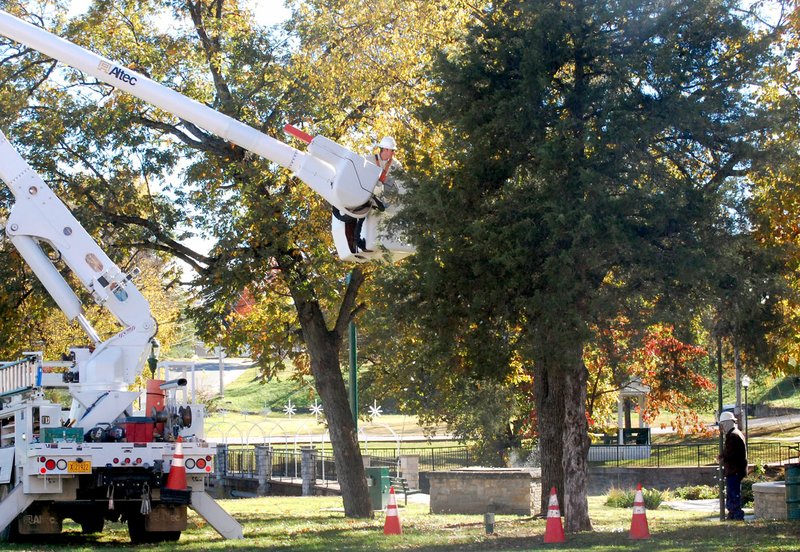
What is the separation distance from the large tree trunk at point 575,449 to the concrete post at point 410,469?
1854 centimetres

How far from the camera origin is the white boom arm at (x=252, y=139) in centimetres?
1596

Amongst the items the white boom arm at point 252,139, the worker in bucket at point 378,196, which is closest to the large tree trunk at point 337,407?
the white boom arm at point 252,139

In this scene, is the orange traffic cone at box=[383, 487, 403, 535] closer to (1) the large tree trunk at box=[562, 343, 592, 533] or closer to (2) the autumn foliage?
(1) the large tree trunk at box=[562, 343, 592, 533]

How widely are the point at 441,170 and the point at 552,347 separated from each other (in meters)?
3.13

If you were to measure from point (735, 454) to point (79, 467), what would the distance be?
A: 10.5 meters

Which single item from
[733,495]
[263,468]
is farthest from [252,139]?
[263,468]

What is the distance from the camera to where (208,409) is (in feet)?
103

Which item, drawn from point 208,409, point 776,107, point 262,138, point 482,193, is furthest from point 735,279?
point 208,409

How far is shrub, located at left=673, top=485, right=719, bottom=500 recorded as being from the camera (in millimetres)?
29719

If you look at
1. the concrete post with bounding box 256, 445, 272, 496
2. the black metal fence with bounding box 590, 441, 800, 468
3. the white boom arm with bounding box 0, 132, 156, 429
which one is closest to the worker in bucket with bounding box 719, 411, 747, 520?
the white boom arm with bounding box 0, 132, 156, 429

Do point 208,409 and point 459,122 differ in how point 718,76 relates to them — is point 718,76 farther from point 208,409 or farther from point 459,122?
point 208,409

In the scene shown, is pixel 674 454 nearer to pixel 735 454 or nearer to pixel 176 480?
pixel 735 454

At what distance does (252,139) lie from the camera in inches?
679

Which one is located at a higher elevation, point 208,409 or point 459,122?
point 459,122
